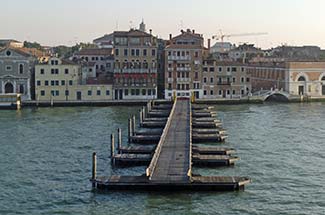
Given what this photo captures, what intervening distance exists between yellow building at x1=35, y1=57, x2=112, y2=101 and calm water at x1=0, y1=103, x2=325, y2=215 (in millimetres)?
11463

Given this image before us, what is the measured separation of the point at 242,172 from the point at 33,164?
856 centimetres

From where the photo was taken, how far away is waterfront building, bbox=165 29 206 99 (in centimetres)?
5375

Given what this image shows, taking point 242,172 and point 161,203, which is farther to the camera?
point 242,172

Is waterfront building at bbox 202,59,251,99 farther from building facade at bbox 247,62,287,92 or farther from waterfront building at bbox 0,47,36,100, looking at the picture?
waterfront building at bbox 0,47,36,100

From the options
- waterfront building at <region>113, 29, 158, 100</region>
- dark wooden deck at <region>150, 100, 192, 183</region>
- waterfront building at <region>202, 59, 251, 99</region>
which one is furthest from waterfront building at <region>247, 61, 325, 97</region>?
→ dark wooden deck at <region>150, 100, 192, 183</region>

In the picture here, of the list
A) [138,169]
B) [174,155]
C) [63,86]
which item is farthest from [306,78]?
[138,169]

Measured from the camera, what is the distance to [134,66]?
53.8 metres

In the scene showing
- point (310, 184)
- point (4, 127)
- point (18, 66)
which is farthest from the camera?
point (18, 66)

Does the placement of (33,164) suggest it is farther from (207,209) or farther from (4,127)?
(4,127)

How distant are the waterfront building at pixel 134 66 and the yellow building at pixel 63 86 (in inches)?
53.9

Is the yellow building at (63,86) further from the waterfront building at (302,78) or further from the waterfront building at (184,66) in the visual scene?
the waterfront building at (302,78)

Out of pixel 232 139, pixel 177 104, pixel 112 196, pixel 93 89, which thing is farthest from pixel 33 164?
pixel 93 89

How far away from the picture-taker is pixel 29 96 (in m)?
53.3

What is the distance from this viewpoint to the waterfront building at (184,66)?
53.8 meters
